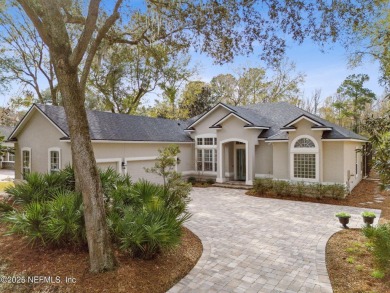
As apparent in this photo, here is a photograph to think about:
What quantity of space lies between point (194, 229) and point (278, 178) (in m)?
9.43

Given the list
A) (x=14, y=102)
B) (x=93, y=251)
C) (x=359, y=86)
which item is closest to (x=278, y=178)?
(x=93, y=251)

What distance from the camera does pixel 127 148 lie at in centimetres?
1728

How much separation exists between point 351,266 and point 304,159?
10181mm

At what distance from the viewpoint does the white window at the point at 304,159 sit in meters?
15.5

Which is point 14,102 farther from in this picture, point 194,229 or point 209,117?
point 194,229

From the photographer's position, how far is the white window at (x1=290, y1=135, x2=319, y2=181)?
15.5 meters

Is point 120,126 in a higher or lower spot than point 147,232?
higher

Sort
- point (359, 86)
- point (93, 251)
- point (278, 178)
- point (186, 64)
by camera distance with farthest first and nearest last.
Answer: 1. point (359, 86)
2. point (186, 64)
3. point (278, 178)
4. point (93, 251)

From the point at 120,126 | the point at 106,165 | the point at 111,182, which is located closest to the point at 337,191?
the point at 111,182

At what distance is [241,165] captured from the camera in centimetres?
2092

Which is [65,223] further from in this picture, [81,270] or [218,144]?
[218,144]

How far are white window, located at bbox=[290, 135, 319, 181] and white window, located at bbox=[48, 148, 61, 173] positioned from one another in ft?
46.5

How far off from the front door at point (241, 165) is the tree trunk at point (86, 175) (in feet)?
52.5

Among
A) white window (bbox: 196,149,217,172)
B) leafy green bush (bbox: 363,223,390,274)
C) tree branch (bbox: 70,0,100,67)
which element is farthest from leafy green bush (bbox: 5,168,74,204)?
white window (bbox: 196,149,217,172)
